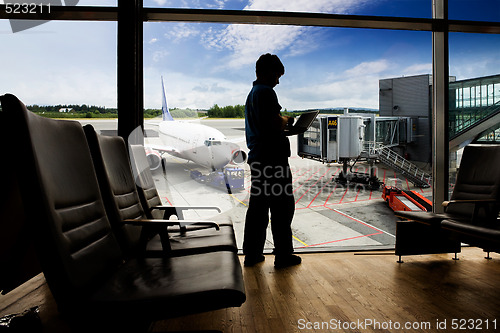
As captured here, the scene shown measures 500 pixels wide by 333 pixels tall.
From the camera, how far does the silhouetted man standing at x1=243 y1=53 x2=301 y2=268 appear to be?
7.62ft

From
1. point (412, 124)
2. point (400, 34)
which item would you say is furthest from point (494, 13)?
point (412, 124)

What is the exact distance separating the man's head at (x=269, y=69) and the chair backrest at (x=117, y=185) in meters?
1.17

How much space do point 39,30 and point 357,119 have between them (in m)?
4.64

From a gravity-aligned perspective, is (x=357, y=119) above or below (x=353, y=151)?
above

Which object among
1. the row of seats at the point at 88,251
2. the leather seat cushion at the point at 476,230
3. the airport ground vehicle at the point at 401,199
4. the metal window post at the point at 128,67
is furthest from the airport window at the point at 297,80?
the row of seats at the point at 88,251

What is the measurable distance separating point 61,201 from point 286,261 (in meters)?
1.85

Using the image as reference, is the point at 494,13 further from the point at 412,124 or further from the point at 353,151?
the point at 353,151

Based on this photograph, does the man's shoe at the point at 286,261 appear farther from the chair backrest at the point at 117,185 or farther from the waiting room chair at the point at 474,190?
the chair backrest at the point at 117,185

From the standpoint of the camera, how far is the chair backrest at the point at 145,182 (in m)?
1.98

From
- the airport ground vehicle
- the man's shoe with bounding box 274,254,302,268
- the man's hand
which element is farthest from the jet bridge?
the man's shoe with bounding box 274,254,302,268

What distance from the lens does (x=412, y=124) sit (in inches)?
162

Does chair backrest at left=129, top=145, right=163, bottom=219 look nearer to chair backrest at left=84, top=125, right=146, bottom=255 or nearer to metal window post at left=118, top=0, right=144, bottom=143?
chair backrest at left=84, top=125, right=146, bottom=255

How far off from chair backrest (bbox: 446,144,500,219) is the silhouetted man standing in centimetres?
149
